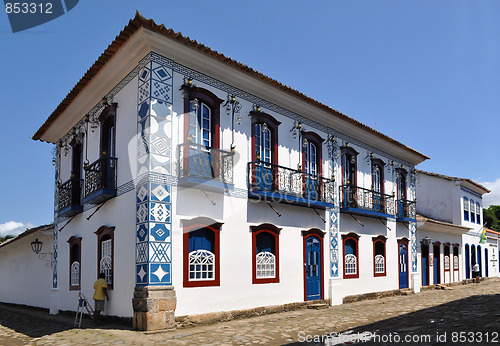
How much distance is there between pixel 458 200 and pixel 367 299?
44.0ft

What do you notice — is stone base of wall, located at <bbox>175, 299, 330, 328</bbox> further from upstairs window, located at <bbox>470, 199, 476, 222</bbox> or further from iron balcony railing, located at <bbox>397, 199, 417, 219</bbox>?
upstairs window, located at <bbox>470, 199, 476, 222</bbox>

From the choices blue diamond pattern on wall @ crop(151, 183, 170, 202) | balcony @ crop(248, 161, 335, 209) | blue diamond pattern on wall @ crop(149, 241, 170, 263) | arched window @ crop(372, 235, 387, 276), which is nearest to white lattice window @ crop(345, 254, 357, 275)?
arched window @ crop(372, 235, 387, 276)

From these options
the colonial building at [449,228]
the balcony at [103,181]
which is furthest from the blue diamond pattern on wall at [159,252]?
the colonial building at [449,228]

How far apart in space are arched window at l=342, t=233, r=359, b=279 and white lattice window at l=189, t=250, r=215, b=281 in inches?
251

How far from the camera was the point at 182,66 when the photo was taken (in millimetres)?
11672

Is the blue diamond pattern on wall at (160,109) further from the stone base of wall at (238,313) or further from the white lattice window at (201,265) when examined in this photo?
the stone base of wall at (238,313)

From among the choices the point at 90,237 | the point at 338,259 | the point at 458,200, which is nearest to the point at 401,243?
the point at 338,259

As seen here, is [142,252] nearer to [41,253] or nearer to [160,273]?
[160,273]

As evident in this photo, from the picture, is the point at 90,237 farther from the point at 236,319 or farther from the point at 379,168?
the point at 379,168

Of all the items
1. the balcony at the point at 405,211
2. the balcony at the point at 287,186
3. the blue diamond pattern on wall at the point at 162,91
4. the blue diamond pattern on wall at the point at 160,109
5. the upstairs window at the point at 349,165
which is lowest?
the balcony at the point at 405,211

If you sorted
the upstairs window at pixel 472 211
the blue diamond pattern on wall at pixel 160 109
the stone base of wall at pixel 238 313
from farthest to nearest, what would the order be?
the upstairs window at pixel 472 211
the blue diamond pattern on wall at pixel 160 109
the stone base of wall at pixel 238 313

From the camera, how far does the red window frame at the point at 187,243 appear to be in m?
11.0

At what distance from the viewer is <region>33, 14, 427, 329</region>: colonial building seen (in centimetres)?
1084

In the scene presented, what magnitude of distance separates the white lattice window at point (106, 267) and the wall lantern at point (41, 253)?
613cm
